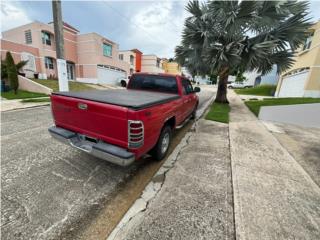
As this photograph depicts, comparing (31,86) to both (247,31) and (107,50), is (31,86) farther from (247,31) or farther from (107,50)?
(247,31)

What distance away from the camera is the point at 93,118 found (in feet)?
8.25

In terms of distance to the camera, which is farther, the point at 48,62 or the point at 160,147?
the point at 48,62

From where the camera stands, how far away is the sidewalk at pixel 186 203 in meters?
1.89

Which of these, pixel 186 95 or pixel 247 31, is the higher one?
pixel 247 31

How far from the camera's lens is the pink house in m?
17.3

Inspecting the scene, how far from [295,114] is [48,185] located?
9.02 metres

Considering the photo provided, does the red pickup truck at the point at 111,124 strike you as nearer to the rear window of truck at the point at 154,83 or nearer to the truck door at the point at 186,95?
the rear window of truck at the point at 154,83

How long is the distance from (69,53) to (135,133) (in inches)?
955

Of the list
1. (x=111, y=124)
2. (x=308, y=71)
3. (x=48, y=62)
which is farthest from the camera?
(x=48, y=62)

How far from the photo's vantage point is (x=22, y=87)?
13.3 meters

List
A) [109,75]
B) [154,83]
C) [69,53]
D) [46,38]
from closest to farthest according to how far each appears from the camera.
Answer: [154,83], [46,38], [69,53], [109,75]

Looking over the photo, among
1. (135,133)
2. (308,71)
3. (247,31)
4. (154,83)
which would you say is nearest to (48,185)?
(135,133)

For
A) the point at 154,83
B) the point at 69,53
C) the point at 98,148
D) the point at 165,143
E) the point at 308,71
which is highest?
the point at 69,53

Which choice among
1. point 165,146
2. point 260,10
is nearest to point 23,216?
point 165,146
